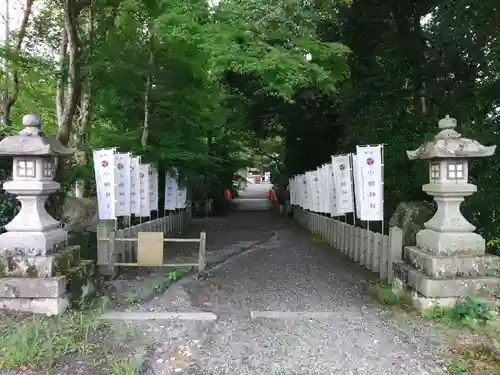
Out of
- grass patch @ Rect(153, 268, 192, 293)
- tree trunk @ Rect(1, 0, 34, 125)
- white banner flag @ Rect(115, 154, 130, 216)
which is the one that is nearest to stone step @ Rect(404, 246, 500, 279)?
grass patch @ Rect(153, 268, 192, 293)

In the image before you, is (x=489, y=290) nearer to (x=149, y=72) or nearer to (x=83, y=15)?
(x=149, y=72)

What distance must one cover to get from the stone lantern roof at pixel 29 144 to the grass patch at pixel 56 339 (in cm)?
202

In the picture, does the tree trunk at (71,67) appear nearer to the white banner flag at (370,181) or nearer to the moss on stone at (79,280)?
the moss on stone at (79,280)

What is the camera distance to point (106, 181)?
28.7 ft

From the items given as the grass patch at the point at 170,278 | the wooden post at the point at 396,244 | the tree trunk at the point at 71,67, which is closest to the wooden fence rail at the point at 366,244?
the wooden post at the point at 396,244

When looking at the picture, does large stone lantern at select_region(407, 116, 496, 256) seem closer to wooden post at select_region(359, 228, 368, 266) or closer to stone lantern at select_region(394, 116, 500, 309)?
stone lantern at select_region(394, 116, 500, 309)

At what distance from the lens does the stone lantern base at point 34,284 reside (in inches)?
212

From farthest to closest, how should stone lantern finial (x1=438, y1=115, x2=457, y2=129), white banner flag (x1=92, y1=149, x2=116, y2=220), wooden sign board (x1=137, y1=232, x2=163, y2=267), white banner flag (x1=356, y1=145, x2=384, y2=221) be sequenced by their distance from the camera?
white banner flag (x1=92, y1=149, x2=116, y2=220), white banner flag (x1=356, y1=145, x2=384, y2=221), wooden sign board (x1=137, y1=232, x2=163, y2=267), stone lantern finial (x1=438, y1=115, x2=457, y2=129)

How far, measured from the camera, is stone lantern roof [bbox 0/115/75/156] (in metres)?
5.64

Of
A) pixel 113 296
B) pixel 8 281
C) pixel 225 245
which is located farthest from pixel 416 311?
pixel 225 245

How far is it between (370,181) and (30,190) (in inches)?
232

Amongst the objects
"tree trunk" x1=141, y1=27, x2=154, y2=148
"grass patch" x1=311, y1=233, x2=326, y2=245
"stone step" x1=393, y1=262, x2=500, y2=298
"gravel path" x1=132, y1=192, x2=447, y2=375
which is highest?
"tree trunk" x1=141, y1=27, x2=154, y2=148

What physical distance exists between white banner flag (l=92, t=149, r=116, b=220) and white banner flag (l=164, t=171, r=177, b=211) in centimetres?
580

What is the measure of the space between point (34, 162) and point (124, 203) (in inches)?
149
